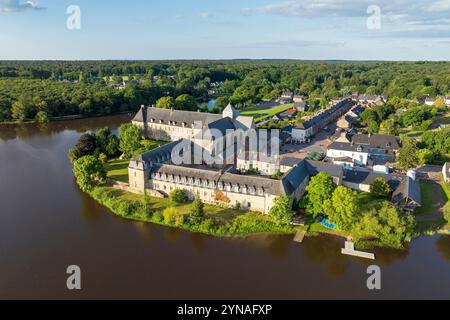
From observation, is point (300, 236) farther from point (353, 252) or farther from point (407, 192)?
point (407, 192)

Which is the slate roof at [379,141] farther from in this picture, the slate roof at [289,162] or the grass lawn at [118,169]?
the grass lawn at [118,169]

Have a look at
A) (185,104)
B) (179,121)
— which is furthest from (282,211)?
(185,104)

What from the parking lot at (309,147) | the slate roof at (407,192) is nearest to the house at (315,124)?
the parking lot at (309,147)

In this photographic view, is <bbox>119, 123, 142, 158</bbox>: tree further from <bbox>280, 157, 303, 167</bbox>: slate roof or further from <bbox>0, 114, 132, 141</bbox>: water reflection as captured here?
<bbox>0, 114, 132, 141</bbox>: water reflection

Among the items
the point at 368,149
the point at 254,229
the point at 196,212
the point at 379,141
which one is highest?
the point at 379,141

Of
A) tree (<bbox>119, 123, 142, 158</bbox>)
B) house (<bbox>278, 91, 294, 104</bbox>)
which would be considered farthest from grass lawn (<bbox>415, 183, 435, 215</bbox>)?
house (<bbox>278, 91, 294, 104</bbox>)
